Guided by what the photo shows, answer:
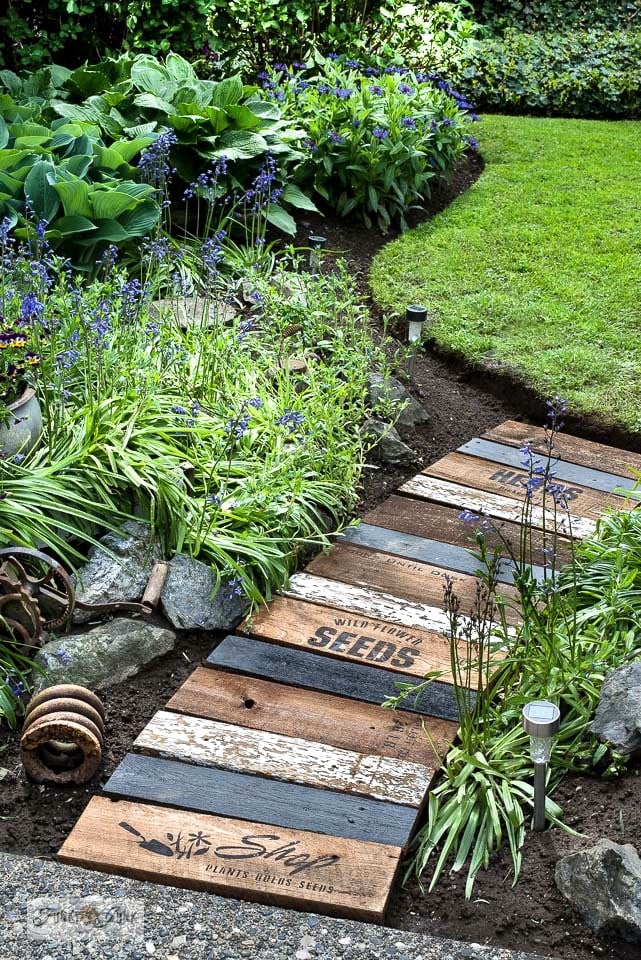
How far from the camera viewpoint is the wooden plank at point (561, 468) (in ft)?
16.0

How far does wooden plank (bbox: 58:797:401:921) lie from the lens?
2.68 meters

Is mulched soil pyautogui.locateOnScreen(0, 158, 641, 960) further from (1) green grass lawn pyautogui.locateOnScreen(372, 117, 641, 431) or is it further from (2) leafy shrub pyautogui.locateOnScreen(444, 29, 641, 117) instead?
(2) leafy shrub pyautogui.locateOnScreen(444, 29, 641, 117)

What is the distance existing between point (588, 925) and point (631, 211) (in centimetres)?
628

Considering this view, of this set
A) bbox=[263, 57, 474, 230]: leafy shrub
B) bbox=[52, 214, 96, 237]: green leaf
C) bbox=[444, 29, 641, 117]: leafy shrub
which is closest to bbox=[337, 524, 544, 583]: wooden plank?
bbox=[52, 214, 96, 237]: green leaf

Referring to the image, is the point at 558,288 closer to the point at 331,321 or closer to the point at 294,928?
the point at 331,321

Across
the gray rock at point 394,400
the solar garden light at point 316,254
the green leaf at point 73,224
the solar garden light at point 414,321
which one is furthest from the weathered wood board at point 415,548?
the green leaf at point 73,224

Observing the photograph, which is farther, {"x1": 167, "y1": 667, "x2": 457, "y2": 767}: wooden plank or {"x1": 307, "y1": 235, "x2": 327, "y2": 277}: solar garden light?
{"x1": 307, "y1": 235, "x2": 327, "y2": 277}: solar garden light

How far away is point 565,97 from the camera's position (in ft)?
34.2

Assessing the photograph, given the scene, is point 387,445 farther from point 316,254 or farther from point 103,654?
point 103,654

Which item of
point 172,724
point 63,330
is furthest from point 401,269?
point 172,724

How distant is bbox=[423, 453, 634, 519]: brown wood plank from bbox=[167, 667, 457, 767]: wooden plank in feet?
5.01

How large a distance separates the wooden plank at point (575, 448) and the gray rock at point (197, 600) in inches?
75.3

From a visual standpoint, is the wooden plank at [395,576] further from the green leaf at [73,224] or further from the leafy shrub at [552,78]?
the leafy shrub at [552,78]

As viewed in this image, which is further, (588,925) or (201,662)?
(201,662)
